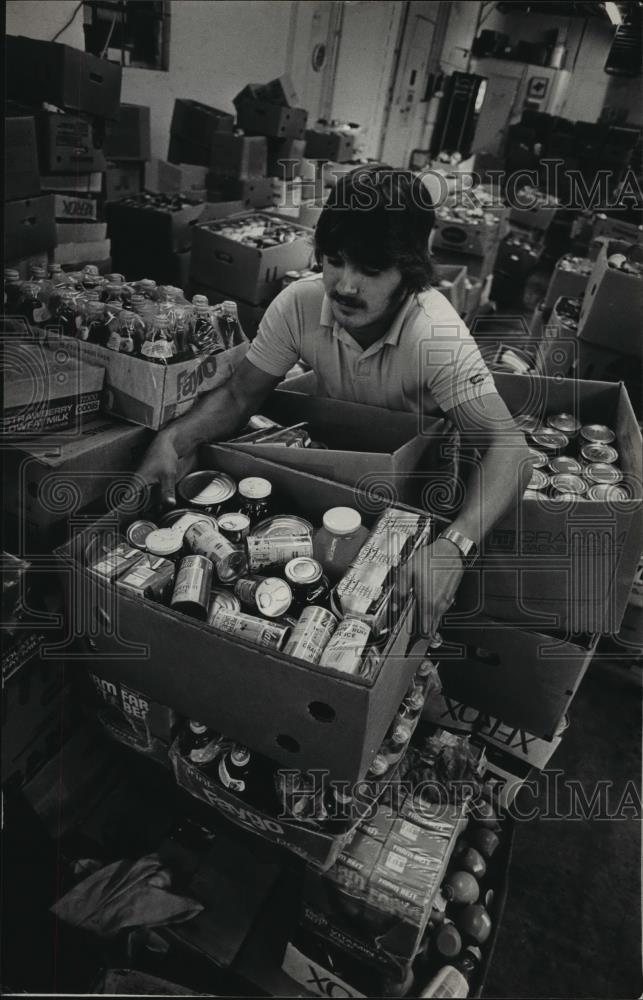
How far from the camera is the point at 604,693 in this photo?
260 centimetres

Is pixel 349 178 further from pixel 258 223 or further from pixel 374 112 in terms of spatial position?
pixel 374 112

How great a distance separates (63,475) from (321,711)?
2.52 feet

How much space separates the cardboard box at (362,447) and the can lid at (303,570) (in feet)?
0.91

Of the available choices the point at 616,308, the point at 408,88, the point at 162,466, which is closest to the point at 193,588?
the point at 162,466

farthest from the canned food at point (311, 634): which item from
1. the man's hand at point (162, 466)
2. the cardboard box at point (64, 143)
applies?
the cardboard box at point (64, 143)

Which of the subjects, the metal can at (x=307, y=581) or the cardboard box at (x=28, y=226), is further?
the cardboard box at (x=28, y=226)

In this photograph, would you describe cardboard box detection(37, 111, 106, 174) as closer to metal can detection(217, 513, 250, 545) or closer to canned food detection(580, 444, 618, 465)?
metal can detection(217, 513, 250, 545)

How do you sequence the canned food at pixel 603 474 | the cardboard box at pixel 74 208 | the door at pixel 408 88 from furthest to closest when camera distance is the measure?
the door at pixel 408 88 → the cardboard box at pixel 74 208 → the canned food at pixel 603 474

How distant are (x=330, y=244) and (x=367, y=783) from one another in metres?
1.30

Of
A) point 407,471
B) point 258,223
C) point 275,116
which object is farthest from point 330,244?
point 275,116

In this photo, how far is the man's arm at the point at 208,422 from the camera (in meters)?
1.57

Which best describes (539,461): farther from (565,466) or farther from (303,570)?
(303,570)

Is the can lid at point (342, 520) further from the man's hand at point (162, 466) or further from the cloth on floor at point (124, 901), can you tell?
the cloth on floor at point (124, 901)

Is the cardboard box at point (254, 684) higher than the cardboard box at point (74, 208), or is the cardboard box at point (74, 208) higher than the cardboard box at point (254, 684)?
the cardboard box at point (74, 208)
